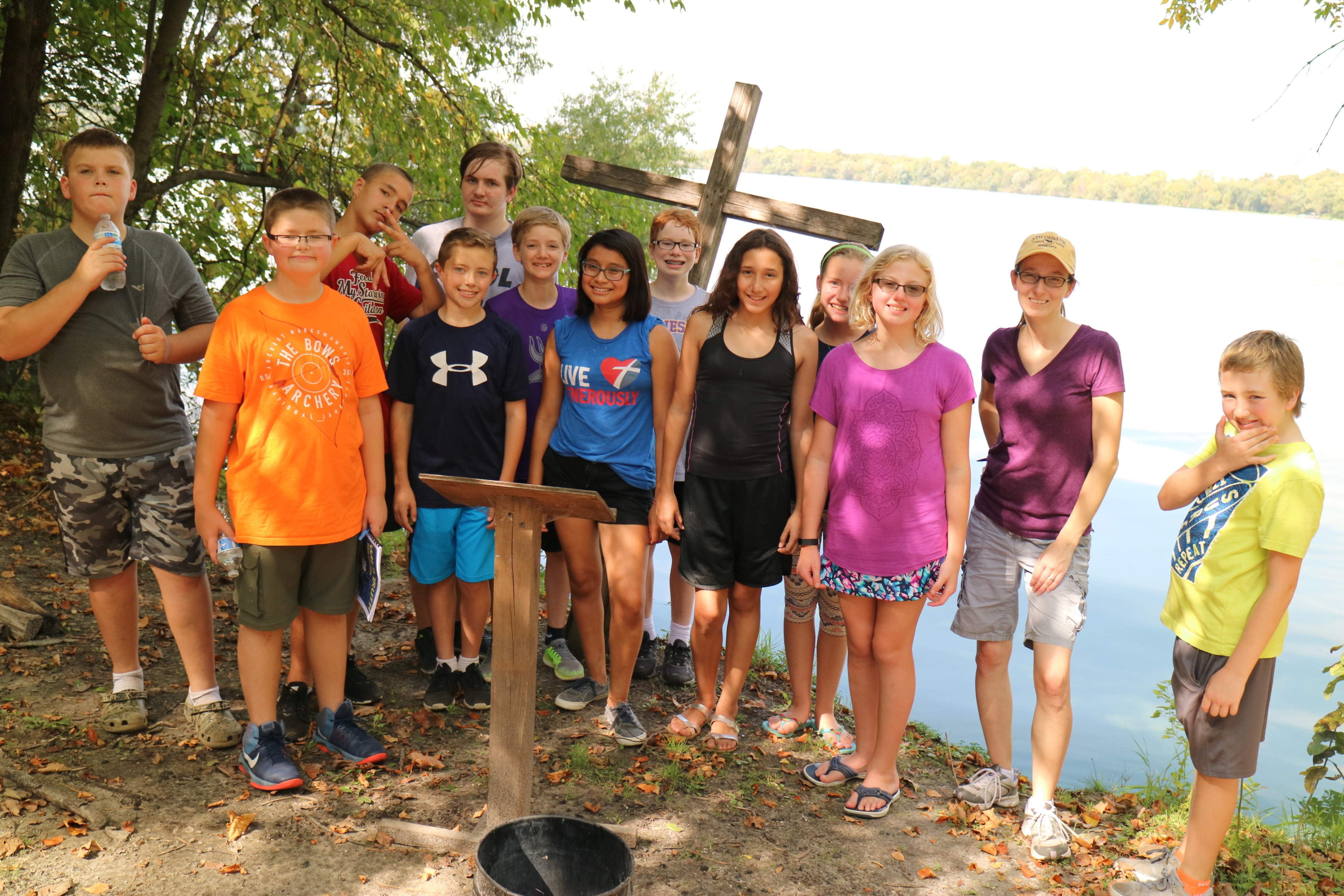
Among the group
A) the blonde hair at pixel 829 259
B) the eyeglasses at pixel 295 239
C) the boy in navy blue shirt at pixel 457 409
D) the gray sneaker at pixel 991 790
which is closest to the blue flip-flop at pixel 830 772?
the gray sneaker at pixel 991 790

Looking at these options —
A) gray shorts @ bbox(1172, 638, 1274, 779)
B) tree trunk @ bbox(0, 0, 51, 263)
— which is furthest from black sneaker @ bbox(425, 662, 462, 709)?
tree trunk @ bbox(0, 0, 51, 263)

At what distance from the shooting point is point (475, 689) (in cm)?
404

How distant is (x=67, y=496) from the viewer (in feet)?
10.9

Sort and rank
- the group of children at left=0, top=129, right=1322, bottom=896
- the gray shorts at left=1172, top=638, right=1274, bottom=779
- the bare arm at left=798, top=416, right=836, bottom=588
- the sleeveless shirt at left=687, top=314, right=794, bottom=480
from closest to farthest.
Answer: the gray shorts at left=1172, top=638, right=1274, bottom=779 → the group of children at left=0, top=129, right=1322, bottom=896 → the bare arm at left=798, top=416, right=836, bottom=588 → the sleeveless shirt at left=687, top=314, right=794, bottom=480

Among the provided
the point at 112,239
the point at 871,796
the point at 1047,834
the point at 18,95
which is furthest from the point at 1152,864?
the point at 18,95

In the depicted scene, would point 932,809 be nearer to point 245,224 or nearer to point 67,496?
point 67,496

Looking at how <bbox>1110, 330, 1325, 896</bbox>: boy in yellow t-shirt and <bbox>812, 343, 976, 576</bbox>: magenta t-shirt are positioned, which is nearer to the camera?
<bbox>1110, 330, 1325, 896</bbox>: boy in yellow t-shirt

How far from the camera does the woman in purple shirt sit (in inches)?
127

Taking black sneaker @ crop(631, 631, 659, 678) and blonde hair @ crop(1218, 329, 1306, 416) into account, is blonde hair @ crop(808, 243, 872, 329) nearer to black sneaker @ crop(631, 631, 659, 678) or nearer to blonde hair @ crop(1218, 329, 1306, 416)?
blonde hair @ crop(1218, 329, 1306, 416)

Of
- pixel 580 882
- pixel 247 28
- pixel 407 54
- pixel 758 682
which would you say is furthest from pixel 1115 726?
pixel 247 28

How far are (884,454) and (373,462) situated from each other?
187 centimetres

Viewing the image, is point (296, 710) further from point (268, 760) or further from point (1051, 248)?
point (1051, 248)

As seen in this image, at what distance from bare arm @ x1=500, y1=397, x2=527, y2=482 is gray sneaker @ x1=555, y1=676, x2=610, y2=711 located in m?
1.08

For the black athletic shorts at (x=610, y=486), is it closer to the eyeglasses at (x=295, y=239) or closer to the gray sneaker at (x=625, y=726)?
the gray sneaker at (x=625, y=726)
